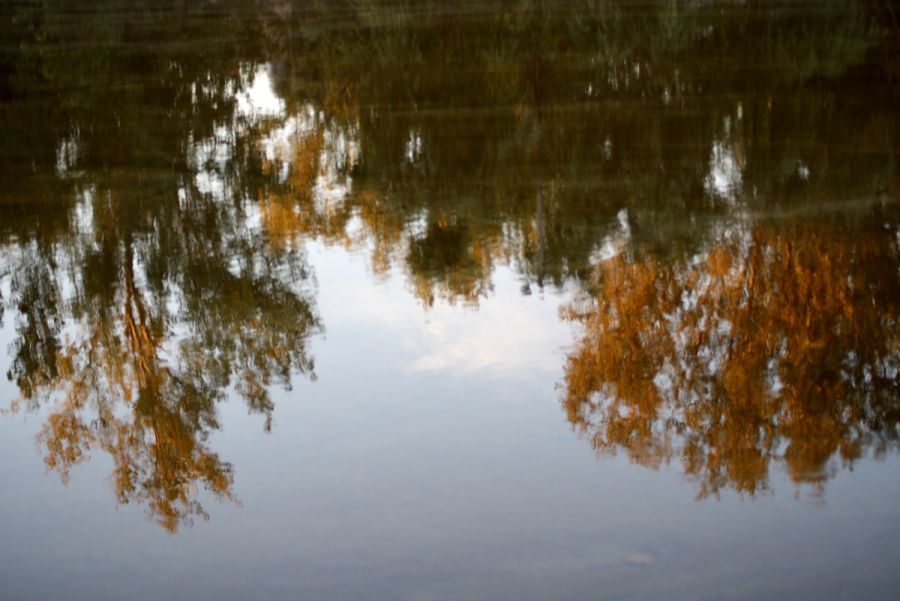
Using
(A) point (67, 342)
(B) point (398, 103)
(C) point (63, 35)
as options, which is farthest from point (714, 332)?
(C) point (63, 35)

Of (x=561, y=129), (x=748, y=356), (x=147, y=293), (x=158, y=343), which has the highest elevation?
(x=561, y=129)

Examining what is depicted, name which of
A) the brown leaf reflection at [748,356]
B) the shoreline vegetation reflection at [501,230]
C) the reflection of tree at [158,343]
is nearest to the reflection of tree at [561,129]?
the shoreline vegetation reflection at [501,230]

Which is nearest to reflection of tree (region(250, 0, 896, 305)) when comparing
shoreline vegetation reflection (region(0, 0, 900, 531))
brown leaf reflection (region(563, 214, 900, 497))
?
shoreline vegetation reflection (region(0, 0, 900, 531))

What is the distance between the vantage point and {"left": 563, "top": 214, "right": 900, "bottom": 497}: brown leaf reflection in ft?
18.1

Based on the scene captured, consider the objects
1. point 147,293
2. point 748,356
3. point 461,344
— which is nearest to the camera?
point 748,356

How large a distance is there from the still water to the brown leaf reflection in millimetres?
22

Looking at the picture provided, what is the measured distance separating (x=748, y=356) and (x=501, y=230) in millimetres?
2523

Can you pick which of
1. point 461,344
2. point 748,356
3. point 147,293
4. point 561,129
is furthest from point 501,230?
point 561,129

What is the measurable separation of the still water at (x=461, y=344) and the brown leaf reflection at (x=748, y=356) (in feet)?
0.07

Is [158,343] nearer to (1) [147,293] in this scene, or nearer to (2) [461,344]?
(1) [147,293]

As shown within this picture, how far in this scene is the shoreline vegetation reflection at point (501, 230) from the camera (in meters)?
6.01

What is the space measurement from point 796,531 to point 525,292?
3.06 m

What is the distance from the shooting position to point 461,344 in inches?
267

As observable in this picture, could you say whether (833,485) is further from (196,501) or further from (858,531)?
(196,501)
